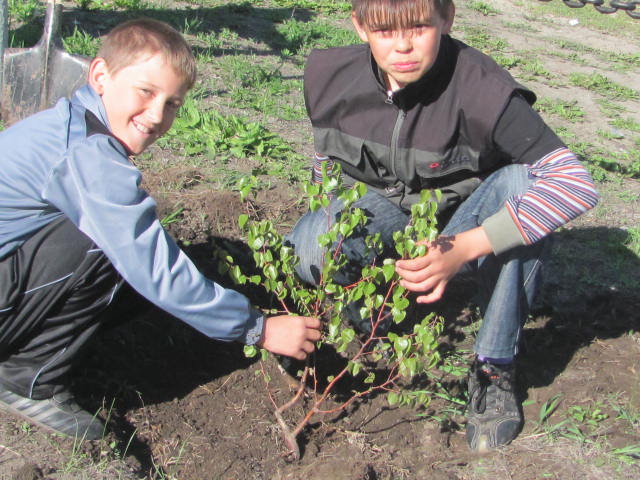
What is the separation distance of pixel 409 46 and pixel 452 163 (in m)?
0.49

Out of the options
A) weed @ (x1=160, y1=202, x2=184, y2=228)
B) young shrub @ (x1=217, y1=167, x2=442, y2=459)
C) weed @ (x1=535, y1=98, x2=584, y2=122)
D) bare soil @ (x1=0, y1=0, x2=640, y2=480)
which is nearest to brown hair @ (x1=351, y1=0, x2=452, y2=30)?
young shrub @ (x1=217, y1=167, x2=442, y2=459)

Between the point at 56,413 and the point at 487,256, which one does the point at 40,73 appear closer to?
the point at 56,413

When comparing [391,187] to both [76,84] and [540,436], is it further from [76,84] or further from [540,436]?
[76,84]

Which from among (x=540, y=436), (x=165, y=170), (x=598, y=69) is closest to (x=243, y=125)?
(x=165, y=170)

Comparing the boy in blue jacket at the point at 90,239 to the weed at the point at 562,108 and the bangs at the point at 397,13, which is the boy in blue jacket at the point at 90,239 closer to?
the bangs at the point at 397,13

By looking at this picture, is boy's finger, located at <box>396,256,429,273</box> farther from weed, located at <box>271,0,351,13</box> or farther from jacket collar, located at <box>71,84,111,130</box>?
weed, located at <box>271,0,351,13</box>

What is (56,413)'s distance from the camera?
88.7 inches

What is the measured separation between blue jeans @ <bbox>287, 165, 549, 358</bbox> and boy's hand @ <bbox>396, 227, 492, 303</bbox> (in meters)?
0.19

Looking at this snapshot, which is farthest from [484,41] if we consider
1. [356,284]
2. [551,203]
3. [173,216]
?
[356,284]

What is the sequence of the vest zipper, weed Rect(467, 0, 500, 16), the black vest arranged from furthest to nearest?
weed Rect(467, 0, 500, 16)
the vest zipper
the black vest

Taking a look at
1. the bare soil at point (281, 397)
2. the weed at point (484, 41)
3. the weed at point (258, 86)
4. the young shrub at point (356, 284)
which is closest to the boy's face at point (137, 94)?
the young shrub at point (356, 284)

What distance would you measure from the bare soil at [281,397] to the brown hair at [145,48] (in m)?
0.76

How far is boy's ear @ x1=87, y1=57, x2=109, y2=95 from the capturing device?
2117mm

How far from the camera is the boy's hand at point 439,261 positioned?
7.00ft
